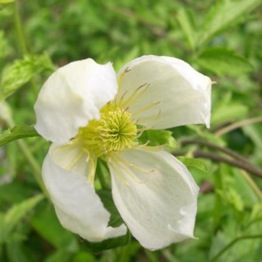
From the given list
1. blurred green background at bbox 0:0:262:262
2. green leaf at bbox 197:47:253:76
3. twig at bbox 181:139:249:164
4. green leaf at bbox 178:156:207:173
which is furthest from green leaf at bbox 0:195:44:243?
green leaf at bbox 178:156:207:173

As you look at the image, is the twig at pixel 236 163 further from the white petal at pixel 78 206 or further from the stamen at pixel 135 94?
the white petal at pixel 78 206

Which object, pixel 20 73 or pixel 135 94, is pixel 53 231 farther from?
pixel 135 94

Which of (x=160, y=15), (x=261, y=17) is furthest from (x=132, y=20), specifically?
(x=261, y=17)

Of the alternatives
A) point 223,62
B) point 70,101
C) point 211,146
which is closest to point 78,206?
point 70,101

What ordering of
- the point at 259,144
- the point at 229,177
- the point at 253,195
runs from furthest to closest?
the point at 259,144, the point at 253,195, the point at 229,177

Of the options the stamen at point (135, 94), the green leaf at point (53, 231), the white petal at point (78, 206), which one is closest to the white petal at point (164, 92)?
the stamen at point (135, 94)

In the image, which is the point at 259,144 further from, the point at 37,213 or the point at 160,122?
the point at 160,122

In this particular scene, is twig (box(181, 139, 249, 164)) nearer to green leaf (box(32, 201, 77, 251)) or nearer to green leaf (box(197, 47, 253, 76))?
green leaf (box(197, 47, 253, 76))
